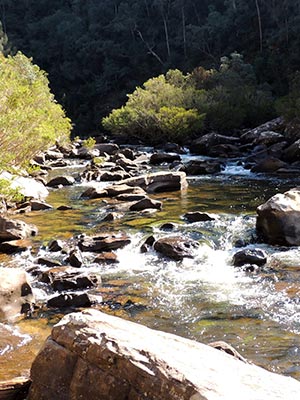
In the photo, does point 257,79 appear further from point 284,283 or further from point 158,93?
point 284,283

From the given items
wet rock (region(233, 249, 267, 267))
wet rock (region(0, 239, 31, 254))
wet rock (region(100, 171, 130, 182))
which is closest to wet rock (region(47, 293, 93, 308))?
wet rock (region(233, 249, 267, 267))

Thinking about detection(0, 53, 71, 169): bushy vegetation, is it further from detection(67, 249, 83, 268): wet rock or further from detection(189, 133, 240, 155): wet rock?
detection(189, 133, 240, 155): wet rock

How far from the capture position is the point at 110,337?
4336mm

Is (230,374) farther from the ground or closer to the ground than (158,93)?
closer to the ground

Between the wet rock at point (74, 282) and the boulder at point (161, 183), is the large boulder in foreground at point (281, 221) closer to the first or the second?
the wet rock at point (74, 282)

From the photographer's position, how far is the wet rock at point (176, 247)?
407 inches

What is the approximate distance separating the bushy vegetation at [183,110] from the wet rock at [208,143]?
267 centimetres

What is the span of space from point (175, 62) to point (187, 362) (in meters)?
56.7

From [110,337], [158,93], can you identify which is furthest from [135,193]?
[158,93]

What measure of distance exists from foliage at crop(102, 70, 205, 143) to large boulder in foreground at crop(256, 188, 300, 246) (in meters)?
20.6

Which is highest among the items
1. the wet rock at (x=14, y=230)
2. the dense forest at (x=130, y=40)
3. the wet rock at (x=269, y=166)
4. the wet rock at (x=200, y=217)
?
the dense forest at (x=130, y=40)

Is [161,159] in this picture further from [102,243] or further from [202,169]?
[102,243]

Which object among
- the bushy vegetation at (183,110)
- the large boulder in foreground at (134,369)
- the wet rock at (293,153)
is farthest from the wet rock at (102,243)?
the bushy vegetation at (183,110)

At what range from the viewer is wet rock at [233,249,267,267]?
31.7ft
